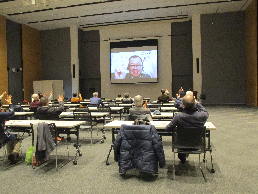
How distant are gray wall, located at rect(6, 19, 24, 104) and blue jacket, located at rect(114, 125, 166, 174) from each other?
1217 cm

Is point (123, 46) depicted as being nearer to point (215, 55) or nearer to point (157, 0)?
point (157, 0)

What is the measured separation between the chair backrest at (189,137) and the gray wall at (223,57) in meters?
11.6

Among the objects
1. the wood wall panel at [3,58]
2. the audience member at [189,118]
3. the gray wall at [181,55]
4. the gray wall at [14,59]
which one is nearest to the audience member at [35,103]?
the audience member at [189,118]

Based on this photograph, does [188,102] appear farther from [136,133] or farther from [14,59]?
[14,59]

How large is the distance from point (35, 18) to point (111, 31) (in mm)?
5048

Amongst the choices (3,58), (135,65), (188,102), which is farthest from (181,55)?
(188,102)

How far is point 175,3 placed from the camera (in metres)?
11.5

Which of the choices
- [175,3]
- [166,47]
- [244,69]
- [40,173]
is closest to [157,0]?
[175,3]

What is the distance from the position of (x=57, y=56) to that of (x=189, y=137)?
1444cm

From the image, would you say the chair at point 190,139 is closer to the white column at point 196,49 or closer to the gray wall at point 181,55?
the white column at point 196,49

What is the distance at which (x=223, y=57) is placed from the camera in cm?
1348

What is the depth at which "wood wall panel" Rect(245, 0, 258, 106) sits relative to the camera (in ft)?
38.1

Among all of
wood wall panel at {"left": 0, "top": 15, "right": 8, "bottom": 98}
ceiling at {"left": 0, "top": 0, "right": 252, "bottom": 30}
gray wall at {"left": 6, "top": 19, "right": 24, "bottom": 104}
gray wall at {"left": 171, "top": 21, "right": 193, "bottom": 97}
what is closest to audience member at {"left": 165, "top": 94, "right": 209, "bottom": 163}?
ceiling at {"left": 0, "top": 0, "right": 252, "bottom": 30}

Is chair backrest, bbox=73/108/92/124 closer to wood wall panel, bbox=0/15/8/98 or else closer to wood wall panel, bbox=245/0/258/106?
wood wall panel, bbox=0/15/8/98
